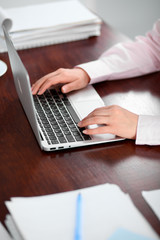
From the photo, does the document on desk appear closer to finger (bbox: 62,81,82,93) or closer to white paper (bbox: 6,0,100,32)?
finger (bbox: 62,81,82,93)

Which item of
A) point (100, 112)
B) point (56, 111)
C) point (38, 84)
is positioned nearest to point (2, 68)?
point (38, 84)

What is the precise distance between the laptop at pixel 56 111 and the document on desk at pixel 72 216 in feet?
0.63

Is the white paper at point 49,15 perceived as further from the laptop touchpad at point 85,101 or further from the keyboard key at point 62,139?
the keyboard key at point 62,139

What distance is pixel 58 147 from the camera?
98 cm

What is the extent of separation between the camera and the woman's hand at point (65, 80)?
1.22 m

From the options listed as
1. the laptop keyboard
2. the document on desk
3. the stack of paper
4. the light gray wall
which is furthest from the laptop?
the light gray wall

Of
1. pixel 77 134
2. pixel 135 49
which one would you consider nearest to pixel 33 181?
pixel 77 134

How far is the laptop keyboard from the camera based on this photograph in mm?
1015

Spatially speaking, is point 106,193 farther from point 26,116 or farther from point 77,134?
point 26,116

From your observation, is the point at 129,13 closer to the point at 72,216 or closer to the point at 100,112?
the point at 100,112

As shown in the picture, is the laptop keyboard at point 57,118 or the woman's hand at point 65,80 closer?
the laptop keyboard at point 57,118

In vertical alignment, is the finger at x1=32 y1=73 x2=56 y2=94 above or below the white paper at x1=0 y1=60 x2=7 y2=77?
above

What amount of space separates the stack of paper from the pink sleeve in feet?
0.74

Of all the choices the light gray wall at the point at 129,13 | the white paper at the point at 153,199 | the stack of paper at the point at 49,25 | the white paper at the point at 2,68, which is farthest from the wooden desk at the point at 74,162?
the light gray wall at the point at 129,13
